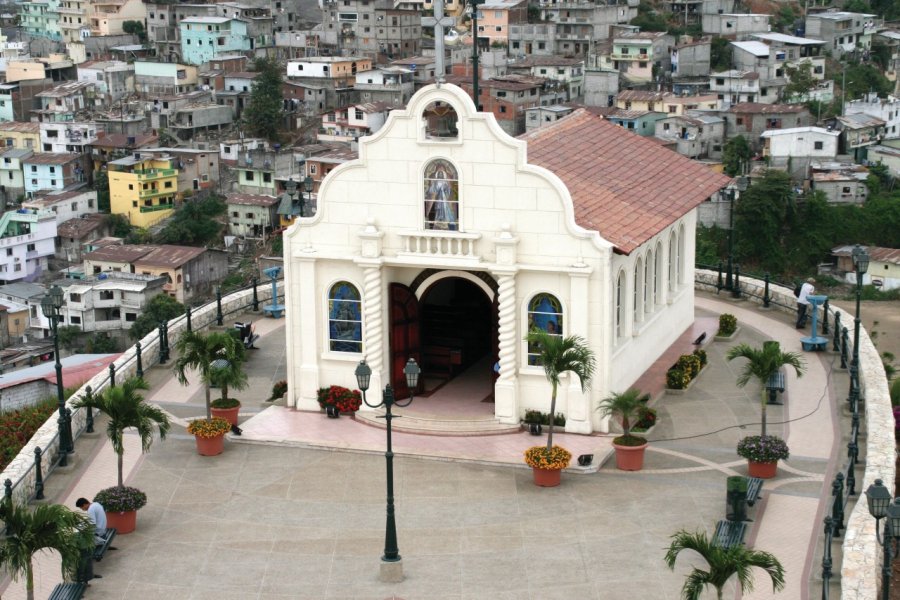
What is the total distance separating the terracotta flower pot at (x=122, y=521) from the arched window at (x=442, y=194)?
367 inches

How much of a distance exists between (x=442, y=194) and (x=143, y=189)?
290 ft

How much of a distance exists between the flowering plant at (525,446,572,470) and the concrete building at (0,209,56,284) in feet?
284

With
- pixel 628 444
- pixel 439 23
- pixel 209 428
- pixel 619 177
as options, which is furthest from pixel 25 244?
pixel 628 444

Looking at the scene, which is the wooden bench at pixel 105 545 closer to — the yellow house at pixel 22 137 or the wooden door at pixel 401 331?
the wooden door at pixel 401 331

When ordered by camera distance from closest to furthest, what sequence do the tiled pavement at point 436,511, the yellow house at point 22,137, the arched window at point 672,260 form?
the tiled pavement at point 436,511, the arched window at point 672,260, the yellow house at point 22,137

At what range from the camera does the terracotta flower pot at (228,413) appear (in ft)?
109

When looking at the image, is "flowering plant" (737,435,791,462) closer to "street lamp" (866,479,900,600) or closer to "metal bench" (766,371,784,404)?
"metal bench" (766,371,784,404)

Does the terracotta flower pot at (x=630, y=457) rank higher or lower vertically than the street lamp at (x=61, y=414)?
lower

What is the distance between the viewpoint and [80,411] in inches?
1304

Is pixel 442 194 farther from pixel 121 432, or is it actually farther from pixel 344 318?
pixel 121 432

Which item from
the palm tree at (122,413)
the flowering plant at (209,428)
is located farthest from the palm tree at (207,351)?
the palm tree at (122,413)

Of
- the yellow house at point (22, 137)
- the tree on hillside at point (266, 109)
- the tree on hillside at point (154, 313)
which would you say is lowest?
the tree on hillside at point (154, 313)

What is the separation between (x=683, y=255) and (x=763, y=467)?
452 inches

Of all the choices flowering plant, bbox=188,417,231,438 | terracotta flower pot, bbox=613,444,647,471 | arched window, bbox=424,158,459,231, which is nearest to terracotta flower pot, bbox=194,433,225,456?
flowering plant, bbox=188,417,231,438
